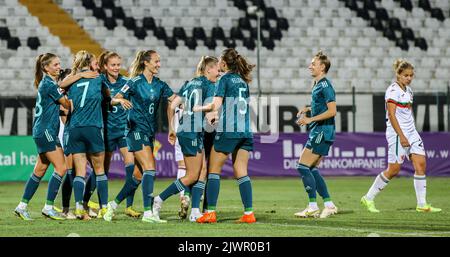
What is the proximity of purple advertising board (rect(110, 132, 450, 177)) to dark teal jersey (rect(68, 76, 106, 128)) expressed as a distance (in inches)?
440

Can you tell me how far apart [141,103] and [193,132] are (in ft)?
2.48

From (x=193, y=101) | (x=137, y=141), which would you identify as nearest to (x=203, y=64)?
(x=193, y=101)

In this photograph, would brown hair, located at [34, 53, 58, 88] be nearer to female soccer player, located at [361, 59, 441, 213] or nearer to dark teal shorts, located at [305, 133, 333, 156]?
dark teal shorts, located at [305, 133, 333, 156]

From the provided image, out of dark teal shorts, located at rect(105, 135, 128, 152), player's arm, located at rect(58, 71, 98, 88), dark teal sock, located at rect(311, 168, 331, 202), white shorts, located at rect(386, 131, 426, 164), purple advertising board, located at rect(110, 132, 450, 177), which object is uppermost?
player's arm, located at rect(58, 71, 98, 88)

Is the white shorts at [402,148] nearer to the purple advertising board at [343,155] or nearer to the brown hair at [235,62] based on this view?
the brown hair at [235,62]

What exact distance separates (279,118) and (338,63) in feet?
22.4

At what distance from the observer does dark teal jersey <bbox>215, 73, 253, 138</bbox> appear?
1095cm

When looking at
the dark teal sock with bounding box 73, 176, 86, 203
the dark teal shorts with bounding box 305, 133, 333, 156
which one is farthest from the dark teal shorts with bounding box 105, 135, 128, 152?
the dark teal shorts with bounding box 305, 133, 333, 156

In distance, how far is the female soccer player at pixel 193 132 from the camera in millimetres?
11117

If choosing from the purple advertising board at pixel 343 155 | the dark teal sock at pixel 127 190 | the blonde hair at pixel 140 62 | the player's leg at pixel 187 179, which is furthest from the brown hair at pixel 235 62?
the purple advertising board at pixel 343 155

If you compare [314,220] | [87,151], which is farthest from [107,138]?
[314,220]

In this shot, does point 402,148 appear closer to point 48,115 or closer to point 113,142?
point 113,142

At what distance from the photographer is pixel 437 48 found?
1210 inches
